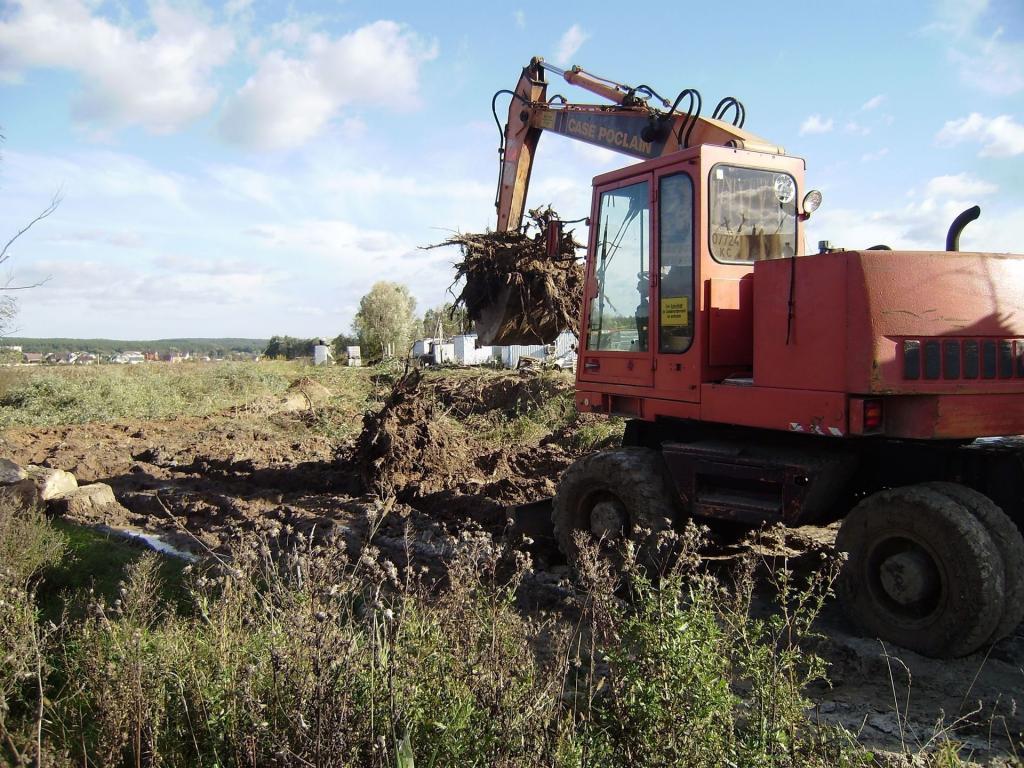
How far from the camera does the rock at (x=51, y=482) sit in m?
9.20

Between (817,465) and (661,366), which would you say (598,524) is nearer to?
(661,366)

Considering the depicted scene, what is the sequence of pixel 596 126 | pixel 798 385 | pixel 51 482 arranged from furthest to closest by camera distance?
pixel 51 482 < pixel 596 126 < pixel 798 385

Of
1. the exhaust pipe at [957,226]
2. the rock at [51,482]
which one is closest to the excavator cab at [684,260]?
the exhaust pipe at [957,226]

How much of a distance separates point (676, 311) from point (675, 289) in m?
0.17

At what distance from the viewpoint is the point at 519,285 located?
26.0 feet

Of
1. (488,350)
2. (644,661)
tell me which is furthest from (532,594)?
(488,350)

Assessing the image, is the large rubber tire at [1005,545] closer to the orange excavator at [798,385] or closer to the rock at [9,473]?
the orange excavator at [798,385]

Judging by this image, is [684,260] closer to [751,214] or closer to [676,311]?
[676,311]

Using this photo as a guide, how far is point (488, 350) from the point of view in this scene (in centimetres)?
3291

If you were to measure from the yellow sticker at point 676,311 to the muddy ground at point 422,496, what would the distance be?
5.64 feet

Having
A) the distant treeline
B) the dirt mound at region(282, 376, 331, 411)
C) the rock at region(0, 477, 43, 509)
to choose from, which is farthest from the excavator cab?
the distant treeline

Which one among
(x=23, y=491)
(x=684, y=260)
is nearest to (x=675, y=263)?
(x=684, y=260)

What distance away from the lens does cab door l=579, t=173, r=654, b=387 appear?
6.05m

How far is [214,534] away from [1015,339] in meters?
7.19
